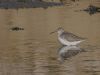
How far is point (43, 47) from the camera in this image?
19438 mm

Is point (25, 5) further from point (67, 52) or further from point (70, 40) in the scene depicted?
point (67, 52)

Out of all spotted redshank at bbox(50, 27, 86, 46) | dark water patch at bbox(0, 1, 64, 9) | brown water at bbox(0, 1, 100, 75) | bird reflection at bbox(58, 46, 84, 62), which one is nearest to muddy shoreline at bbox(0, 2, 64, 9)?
dark water patch at bbox(0, 1, 64, 9)

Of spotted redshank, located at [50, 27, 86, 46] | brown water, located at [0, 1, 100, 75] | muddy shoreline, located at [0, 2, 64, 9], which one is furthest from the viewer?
muddy shoreline, located at [0, 2, 64, 9]

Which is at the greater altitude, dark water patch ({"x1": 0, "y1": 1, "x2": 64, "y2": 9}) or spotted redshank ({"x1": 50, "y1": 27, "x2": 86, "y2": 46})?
spotted redshank ({"x1": 50, "y1": 27, "x2": 86, "y2": 46})

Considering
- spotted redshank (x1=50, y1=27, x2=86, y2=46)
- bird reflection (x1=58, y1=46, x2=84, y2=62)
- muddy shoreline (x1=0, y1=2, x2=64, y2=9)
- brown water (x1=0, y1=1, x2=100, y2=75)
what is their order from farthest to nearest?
muddy shoreline (x1=0, y1=2, x2=64, y2=9) < spotted redshank (x1=50, y1=27, x2=86, y2=46) < bird reflection (x1=58, y1=46, x2=84, y2=62) < brown water (x1=0, y1=1, x2=100, y2=75)

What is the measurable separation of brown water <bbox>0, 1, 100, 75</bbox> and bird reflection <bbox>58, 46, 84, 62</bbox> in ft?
0.46

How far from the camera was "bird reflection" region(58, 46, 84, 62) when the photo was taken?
1731cm

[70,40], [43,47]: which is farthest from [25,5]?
[43,47]

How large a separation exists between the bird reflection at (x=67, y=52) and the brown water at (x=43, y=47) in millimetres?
140

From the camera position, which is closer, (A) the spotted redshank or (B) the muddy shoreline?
(A) the spotted redshank

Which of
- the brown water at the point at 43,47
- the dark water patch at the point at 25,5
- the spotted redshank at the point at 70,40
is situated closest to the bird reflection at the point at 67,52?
the brown water at the point at 43,47

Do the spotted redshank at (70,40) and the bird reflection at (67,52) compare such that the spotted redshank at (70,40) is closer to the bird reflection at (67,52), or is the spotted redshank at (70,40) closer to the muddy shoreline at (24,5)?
the bird reflection at (67,52)

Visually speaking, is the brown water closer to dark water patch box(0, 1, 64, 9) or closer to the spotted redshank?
the spotted redshank

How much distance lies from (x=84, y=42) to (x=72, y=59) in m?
4.15
